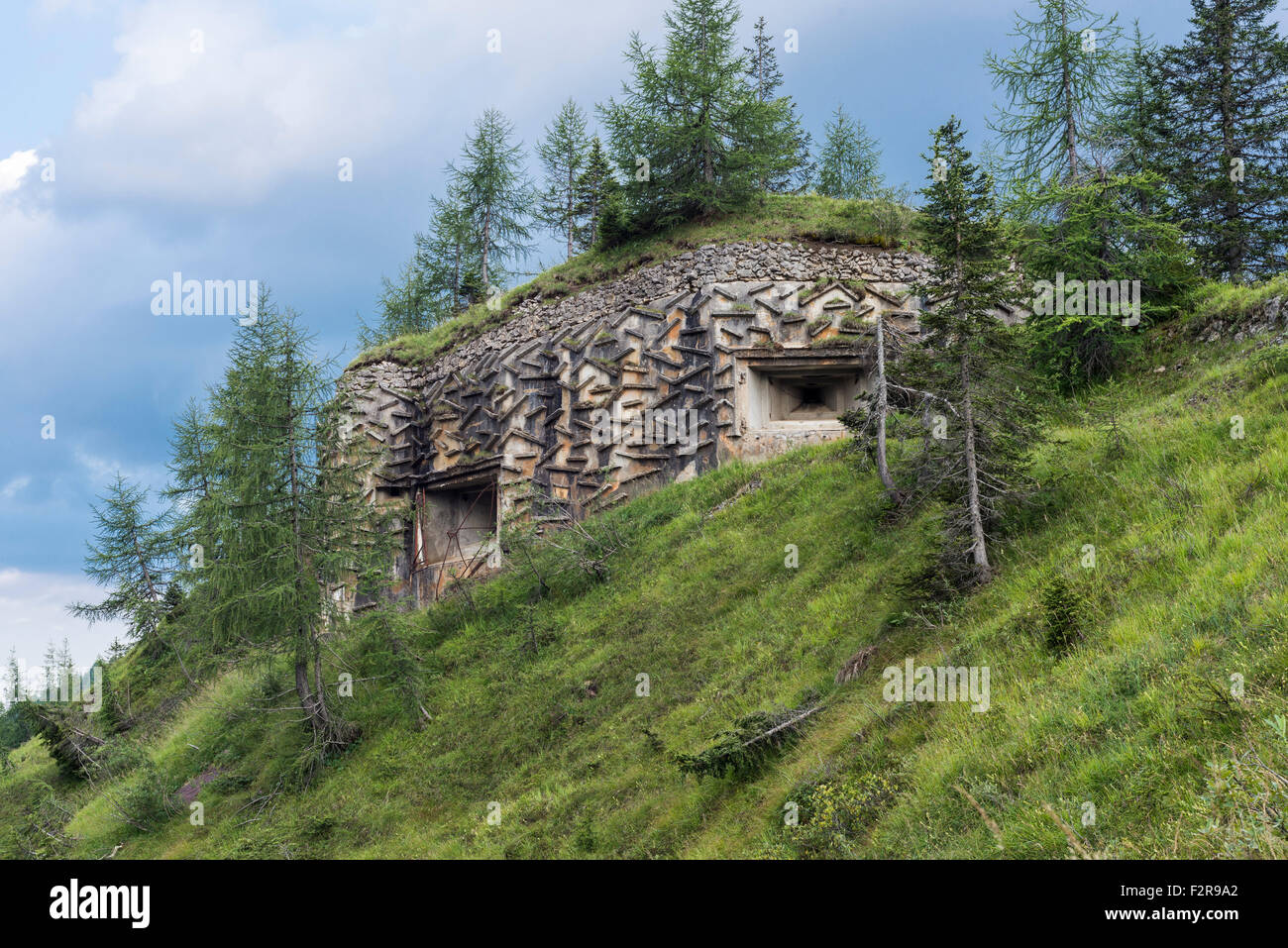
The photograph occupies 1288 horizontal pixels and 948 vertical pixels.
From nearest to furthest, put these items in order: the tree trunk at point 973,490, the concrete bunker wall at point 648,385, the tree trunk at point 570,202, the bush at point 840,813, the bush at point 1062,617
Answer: the bush at point 840,813 < the bush at point 1062,617 < the tree trunk at point 973,490 < the concrete bunker wall at point 648,385 < the tree trunk at point 570,202

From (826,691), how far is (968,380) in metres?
4.20

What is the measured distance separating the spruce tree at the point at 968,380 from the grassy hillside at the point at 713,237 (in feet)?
38.7

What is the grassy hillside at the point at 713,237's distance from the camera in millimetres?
22891

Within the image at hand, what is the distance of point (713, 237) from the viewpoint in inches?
912

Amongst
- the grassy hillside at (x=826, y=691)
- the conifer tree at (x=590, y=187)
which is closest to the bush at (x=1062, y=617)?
the grassy hillside at (x=826, y=691)

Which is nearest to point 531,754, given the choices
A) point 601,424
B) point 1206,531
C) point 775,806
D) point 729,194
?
point 775,806

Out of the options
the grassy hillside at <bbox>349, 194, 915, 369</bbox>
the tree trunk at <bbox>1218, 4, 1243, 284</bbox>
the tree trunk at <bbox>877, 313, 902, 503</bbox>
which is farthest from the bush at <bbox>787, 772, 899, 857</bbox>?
the tree trunk at <bbox>1218, 4, 1243, 284</bbox>

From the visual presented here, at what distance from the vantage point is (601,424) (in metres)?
22.0

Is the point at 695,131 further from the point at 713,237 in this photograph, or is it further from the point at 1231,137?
the point at 1231,137

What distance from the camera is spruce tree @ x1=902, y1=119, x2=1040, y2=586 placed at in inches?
387

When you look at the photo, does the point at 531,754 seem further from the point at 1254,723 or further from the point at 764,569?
the point at 1254,723

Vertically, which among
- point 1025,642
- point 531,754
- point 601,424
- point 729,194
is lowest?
point 531,754

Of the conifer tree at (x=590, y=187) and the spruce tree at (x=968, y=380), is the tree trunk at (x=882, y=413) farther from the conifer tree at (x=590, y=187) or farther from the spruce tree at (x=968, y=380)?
the conifer tree at (x=590, y=187)

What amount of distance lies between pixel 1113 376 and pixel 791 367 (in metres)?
7.59
